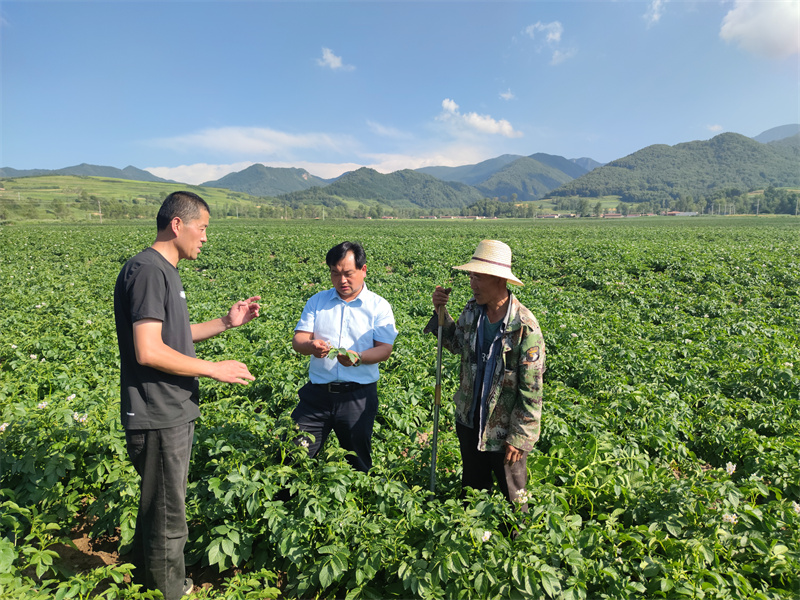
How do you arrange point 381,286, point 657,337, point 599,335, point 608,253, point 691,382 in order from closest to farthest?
point 691,382 → point 599,335 → point 657,337 → point 381,286 → point 608,253

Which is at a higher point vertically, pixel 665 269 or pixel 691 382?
pixel 665 269

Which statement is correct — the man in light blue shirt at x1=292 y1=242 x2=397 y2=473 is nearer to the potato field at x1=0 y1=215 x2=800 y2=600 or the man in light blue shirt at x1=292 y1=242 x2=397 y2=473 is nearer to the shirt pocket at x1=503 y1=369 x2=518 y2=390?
the potato field at x1=0 y1=215 x2=800 y2=600

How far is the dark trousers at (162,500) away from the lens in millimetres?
2424

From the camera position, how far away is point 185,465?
257 cm

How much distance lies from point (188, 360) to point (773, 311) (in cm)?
1259

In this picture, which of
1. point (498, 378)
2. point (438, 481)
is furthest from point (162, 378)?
point (438, 481)

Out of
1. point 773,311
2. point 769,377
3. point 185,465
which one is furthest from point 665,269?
point 185,465

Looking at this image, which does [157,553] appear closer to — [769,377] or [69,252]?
[769,377]

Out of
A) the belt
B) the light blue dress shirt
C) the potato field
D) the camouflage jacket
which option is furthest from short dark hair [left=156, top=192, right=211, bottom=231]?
the camouflage jacket

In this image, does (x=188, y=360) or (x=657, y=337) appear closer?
(x=188, y=360)

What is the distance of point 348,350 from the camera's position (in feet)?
10.3

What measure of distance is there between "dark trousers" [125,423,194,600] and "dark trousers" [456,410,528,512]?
1888mm

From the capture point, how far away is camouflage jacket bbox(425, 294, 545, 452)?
2729 mm

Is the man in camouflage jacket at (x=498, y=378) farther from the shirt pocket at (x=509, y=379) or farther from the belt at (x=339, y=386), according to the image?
the belt at (x=339, y=386)
